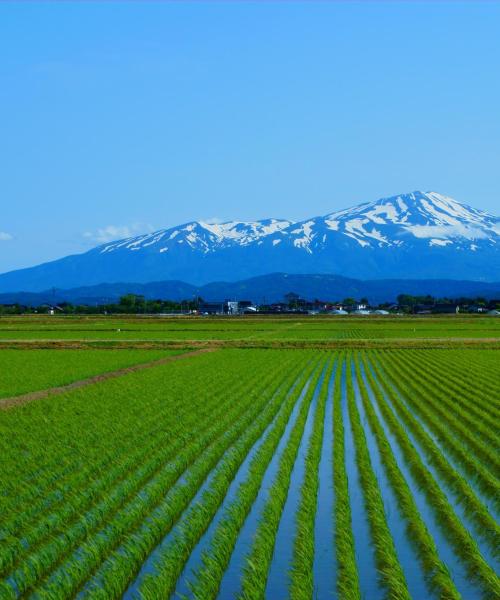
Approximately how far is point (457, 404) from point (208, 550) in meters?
11.5

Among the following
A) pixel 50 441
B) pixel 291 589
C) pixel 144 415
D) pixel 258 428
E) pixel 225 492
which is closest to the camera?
pixel 291 589

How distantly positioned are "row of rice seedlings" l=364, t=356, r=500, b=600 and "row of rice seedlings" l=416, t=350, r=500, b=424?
4.43 meters

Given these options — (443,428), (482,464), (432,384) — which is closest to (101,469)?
(482,464)

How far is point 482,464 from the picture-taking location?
11.3 meters

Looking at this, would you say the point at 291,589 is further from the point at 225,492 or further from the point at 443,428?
the point at 443,428

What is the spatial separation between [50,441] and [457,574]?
298 inches

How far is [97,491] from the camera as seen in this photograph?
9.37 metres

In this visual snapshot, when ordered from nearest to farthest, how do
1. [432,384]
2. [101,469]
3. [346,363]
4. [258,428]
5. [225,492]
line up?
[225,492] → [101,469] → [258,428] → [432,384] → [346,363]

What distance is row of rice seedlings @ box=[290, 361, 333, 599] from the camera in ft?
21.3

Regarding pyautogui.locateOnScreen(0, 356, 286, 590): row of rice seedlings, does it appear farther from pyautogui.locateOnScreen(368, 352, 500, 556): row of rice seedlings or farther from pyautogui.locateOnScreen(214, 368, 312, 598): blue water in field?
pyautogui.locateOnScreen(368, 352, 500, 556): row of rice seedlings

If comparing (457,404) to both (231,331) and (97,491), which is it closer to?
(97,491)

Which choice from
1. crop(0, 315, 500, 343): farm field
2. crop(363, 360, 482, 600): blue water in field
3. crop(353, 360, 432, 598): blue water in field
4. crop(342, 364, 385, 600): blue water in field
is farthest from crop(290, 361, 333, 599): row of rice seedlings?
crop(0, 315, 500, 343): farm field

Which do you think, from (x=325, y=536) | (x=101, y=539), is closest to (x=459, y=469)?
(x=325, y=536)

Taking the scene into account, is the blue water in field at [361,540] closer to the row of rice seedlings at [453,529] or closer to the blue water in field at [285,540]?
the blue water in field at [285,540]
